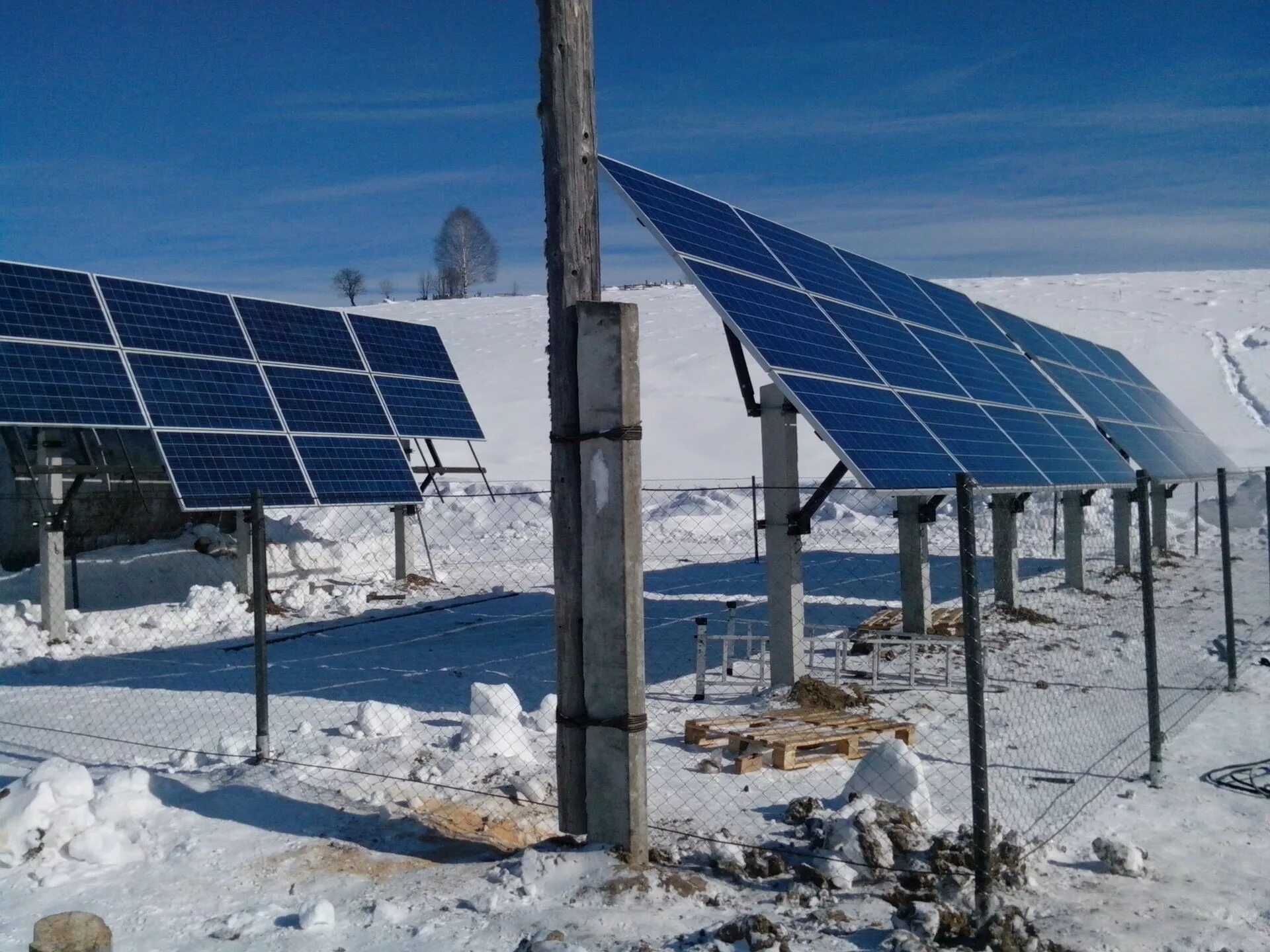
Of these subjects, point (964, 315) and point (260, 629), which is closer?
point (260, 629)

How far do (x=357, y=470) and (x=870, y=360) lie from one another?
8.01m

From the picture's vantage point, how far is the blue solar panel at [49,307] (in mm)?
14211

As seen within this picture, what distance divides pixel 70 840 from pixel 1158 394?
2629cm

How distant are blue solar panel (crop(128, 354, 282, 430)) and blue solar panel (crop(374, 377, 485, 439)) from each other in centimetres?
271

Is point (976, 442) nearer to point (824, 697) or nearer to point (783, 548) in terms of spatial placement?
point (783, 548)

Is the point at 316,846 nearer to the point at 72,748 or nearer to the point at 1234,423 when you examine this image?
the point at 72,748

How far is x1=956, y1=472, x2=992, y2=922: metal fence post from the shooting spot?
513 cm

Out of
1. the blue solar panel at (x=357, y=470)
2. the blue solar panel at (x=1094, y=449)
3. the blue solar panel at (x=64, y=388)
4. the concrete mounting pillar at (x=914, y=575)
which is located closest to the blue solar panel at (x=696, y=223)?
the concrete mounting pillar at (x=914, y=575)

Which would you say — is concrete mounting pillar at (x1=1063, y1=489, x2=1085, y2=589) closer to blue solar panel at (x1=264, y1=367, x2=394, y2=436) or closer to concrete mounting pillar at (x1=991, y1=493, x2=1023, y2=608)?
concrete mounting pillar at (x1=991, y1=493, x2=1023, y2=608)

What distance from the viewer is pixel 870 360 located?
11258 millimetres

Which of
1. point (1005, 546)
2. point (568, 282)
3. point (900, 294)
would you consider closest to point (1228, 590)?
point (1005, 546)

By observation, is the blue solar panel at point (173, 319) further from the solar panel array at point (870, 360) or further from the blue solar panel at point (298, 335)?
the solar panel array at point (870, 360)

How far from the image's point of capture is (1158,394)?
88.0ft

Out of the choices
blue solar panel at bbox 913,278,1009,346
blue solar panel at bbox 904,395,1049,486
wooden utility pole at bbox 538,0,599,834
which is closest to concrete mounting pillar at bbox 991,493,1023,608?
blue solar panel at bbox 904,395,1049,486
